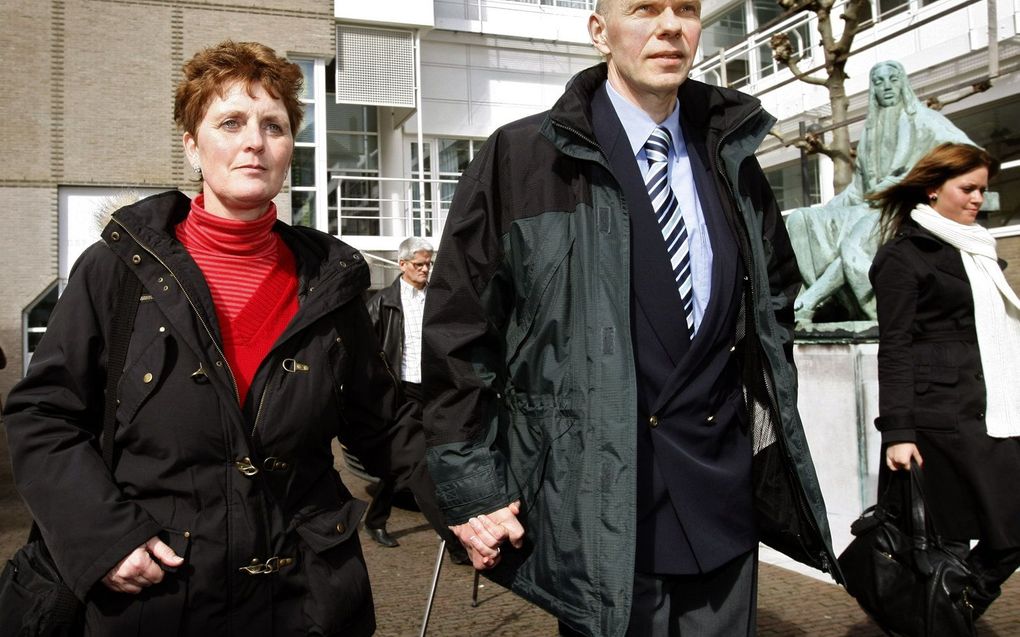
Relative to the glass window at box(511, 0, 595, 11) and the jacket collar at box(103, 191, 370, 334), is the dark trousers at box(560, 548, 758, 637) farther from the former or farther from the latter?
the glass window at box(511, 0, 595, 11)

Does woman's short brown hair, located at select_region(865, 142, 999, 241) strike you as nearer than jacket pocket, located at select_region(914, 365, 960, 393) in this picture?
No

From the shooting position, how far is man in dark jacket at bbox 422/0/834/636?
2.24 metres

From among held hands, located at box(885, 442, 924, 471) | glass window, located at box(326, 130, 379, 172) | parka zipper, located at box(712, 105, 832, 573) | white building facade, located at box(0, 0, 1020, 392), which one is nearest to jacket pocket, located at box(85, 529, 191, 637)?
parka zipper, located at box(712, 105, 832, 573)

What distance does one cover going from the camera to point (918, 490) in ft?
11.9

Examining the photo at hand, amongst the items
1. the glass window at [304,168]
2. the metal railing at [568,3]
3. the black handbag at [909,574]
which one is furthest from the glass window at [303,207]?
the black handbag at [909,574]

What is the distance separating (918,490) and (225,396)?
8.92 feet

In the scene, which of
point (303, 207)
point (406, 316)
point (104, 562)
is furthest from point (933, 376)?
point (303, 207)

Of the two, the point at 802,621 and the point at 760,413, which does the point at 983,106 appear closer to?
the point at 802,621

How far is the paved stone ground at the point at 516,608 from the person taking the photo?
4730 millimetres

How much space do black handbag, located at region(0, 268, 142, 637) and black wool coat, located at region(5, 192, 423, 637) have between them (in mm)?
26

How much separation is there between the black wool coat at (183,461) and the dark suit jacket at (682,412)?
74cm

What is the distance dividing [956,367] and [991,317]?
249 millimetres

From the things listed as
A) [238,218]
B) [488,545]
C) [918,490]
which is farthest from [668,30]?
[918,490]

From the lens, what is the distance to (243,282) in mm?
2367
